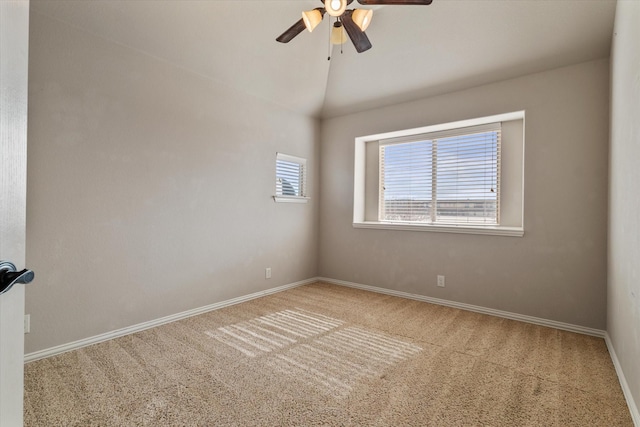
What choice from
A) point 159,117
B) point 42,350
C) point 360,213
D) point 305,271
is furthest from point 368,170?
point 42,350

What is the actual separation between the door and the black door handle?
0.02 meters

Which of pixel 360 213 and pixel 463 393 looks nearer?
pixel 463 393

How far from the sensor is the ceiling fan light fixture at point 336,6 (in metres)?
2.26

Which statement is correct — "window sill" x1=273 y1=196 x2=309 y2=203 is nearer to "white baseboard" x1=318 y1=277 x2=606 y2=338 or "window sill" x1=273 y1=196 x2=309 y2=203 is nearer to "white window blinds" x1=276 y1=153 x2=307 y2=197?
"white window blinds" x1=276 y1=153 x2=307 y2=197

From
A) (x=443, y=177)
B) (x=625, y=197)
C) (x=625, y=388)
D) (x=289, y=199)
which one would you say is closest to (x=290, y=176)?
(x=289, y=199)

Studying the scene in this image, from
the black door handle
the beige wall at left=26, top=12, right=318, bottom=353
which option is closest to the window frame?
the beige wall at left=26, top=12, right=318, bottom=353

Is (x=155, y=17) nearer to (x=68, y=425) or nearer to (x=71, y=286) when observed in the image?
(x=71, y=286)

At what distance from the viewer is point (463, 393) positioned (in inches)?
76.3

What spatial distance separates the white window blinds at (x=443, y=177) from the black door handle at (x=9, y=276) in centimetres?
398

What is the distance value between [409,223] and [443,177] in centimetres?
72

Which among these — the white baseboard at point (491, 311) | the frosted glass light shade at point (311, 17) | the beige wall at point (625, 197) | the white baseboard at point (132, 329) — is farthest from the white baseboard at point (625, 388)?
the white baseboard at point (132, 329)

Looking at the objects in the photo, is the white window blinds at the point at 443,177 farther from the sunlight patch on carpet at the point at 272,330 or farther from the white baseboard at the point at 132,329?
the white baseboard at the point at 132,329

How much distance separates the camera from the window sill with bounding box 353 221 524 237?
130 inches

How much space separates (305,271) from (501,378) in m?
2.95
